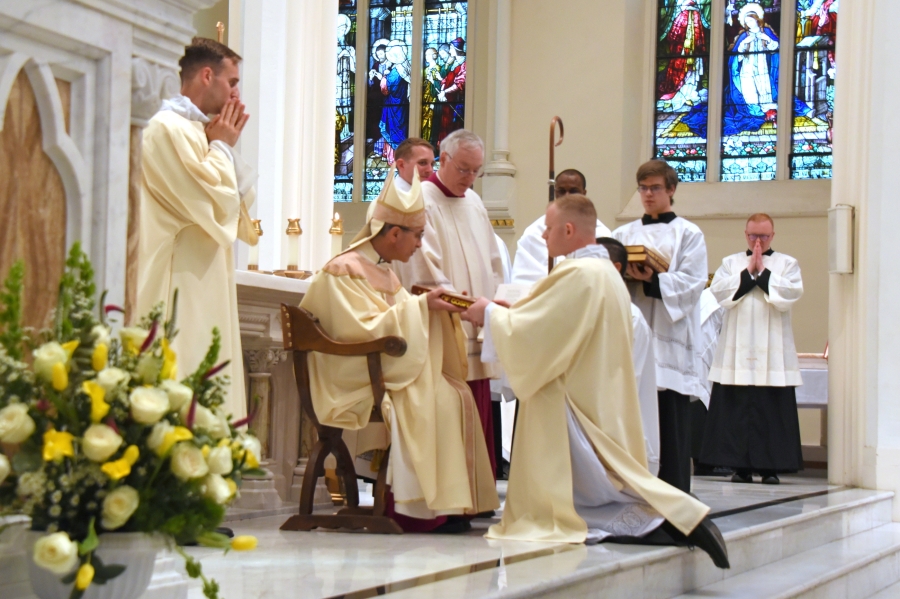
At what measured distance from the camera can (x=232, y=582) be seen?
357cm

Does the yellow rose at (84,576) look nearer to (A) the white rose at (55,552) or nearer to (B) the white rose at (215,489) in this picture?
(A) the white rose at (55,552)

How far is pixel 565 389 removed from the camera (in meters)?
4.83

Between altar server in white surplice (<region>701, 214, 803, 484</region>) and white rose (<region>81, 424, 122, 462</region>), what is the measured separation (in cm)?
730

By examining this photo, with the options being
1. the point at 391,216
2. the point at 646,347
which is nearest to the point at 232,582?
the point at 391,216

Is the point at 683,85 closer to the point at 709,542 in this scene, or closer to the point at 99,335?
the point at 709,542

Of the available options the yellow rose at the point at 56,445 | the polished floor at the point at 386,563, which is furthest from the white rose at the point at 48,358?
the polished floor at the point at 386,563

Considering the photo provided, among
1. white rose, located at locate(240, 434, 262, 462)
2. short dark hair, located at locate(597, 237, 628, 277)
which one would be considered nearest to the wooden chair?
short dark hair, located at locate(597, 237, 628, 277)

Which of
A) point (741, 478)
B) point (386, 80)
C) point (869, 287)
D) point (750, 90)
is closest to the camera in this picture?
point (869, 287)

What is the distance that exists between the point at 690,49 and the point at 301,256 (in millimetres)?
6896

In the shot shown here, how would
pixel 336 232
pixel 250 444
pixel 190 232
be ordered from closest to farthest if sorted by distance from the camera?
1. pixel 250 444
2. pixel 190 232
3. pixel 336 232

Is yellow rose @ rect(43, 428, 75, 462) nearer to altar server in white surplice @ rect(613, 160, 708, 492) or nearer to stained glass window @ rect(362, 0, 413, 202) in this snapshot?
altar server in white surplice @ rect(613, 160, 708, 492)

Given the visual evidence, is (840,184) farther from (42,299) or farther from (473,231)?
(42,299)

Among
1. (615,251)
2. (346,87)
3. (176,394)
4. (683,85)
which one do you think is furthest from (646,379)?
(346,87)

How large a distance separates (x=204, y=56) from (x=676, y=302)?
306 centimetres
